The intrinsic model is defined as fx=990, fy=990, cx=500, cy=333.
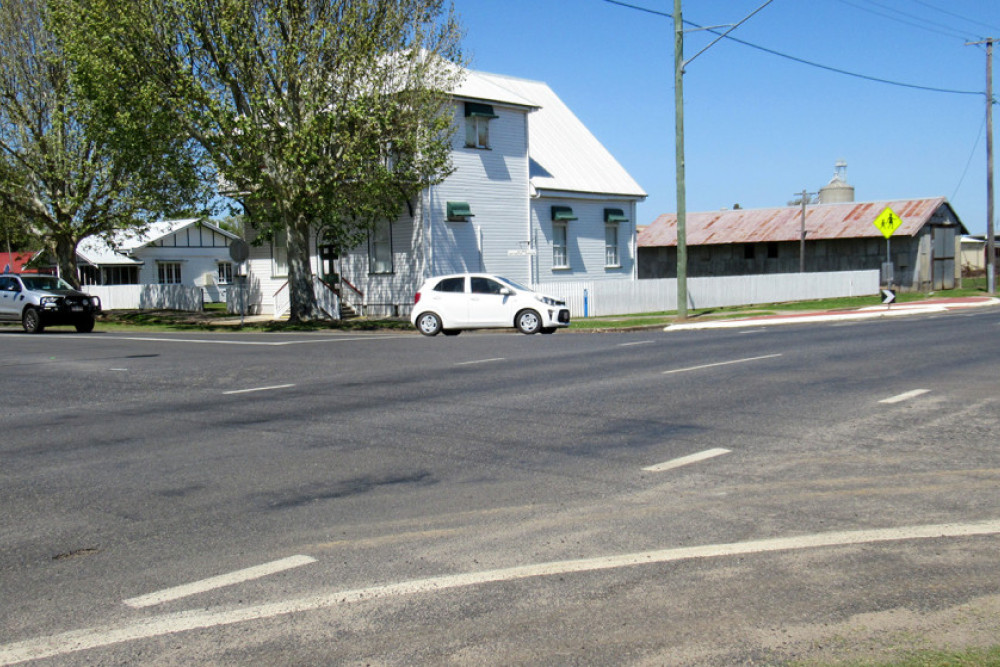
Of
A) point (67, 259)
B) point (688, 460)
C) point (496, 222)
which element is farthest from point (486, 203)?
point (688, 460)

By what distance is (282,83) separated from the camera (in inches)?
1141

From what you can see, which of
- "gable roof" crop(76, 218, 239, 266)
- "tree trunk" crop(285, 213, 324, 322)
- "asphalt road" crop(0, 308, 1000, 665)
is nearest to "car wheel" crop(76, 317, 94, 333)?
"tree trunk" crop(285, 213, 324, 322)

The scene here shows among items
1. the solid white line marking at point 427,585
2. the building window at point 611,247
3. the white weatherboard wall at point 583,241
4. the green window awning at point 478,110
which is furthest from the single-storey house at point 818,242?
the solid white line marking at point 427,585

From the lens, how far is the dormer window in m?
35.1

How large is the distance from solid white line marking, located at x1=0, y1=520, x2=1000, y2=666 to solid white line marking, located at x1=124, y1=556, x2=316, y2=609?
0.27 meters

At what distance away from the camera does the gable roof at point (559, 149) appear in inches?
1513

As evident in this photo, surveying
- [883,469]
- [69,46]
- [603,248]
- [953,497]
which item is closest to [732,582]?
[953,497]

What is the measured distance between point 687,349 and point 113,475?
1240 cm

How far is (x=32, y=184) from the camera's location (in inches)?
1523

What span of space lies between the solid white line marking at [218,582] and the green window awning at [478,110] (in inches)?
1211

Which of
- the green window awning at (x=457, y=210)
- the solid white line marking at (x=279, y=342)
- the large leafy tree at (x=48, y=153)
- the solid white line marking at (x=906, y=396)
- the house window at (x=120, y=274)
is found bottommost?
the solid white line marking at (x=906, y=396)

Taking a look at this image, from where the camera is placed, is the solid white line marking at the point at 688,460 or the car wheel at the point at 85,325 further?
the car wheel at the point at 85,325

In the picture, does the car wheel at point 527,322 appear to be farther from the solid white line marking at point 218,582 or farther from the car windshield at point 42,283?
the solid white line marking at point 218,582

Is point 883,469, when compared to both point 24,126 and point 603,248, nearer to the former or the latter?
point 603,248
